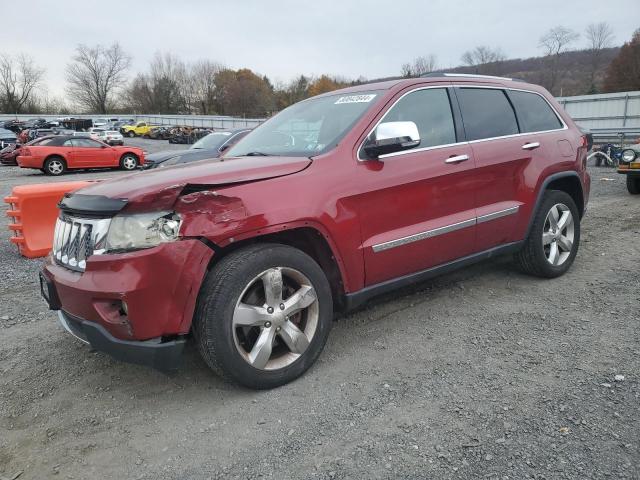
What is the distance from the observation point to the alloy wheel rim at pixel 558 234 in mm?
4480

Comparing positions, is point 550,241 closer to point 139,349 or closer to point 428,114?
point 428,114

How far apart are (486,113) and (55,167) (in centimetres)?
1891

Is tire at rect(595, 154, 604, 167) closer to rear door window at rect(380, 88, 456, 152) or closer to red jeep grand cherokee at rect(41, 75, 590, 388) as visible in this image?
red jeep grand cherokee at rect(41, 75, 590, 388)

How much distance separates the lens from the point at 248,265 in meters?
2.67

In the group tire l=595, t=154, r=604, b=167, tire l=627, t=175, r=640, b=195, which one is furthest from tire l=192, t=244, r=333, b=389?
tire l=595, t=154, r=604, b=167

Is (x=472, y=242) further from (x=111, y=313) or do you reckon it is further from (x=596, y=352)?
(x=111, y=313)

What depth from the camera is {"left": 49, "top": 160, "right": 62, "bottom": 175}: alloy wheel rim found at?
18.7 m

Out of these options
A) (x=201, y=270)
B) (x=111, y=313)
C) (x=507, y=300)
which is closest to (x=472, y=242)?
(x=507, y=300)

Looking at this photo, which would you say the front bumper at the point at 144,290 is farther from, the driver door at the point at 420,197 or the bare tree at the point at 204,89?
the bare tree at the point at 204,89

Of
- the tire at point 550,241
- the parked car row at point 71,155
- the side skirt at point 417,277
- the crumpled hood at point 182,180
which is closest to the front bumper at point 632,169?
the tire at point 550,241

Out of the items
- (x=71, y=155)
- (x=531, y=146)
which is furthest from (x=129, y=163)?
(x=531, y=146)

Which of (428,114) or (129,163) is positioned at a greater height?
(428,114)

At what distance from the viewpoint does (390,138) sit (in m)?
3.14

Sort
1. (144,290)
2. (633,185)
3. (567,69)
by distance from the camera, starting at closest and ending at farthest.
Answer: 1. (144,290)
2. (633,185)
3. (567,69)
